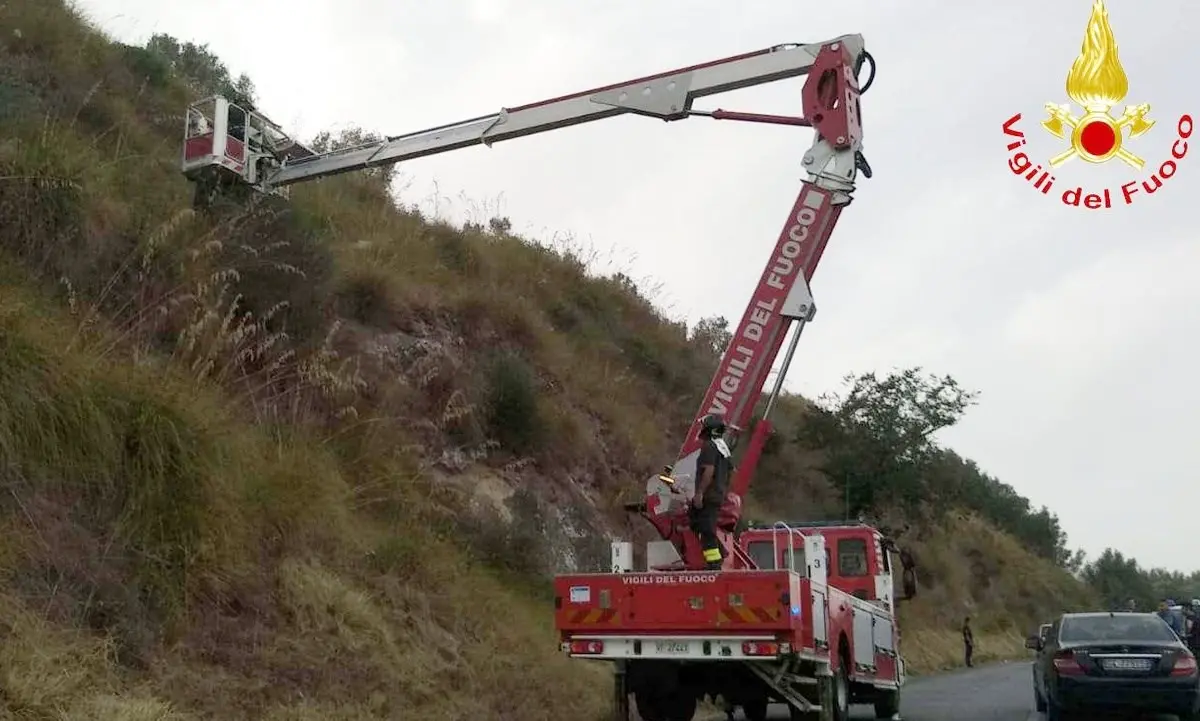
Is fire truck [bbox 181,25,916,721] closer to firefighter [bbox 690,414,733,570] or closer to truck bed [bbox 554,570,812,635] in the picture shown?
truck bed [bbox 554,570,812,635]

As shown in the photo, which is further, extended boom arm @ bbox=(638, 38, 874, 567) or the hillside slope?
extended boom arm @ bbox=(638, 38, 874, 567)

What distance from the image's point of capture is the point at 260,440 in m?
10.8

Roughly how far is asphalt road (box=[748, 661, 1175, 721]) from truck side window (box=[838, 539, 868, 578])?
216 centimetres

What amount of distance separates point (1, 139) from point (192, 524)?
17.5ft

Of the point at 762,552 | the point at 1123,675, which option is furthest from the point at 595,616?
the point at 1123,675

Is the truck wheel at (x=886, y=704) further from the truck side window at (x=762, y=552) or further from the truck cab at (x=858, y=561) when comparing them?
the truck side window at (x=762, y=552)

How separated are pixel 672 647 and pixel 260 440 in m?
4.41

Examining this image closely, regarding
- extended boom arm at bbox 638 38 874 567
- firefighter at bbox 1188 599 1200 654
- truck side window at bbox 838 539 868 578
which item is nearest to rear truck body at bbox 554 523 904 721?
extended boom arm at bbox 638 38 874 567

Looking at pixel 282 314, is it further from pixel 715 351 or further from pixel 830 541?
pixel 715 351

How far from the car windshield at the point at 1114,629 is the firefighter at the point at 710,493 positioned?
225 inches

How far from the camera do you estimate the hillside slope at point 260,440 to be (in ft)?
26.7

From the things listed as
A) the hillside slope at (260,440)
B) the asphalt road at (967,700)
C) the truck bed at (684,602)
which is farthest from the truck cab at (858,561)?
the truck bed at (684,602)

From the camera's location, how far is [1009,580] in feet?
175

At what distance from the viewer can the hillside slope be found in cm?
813
